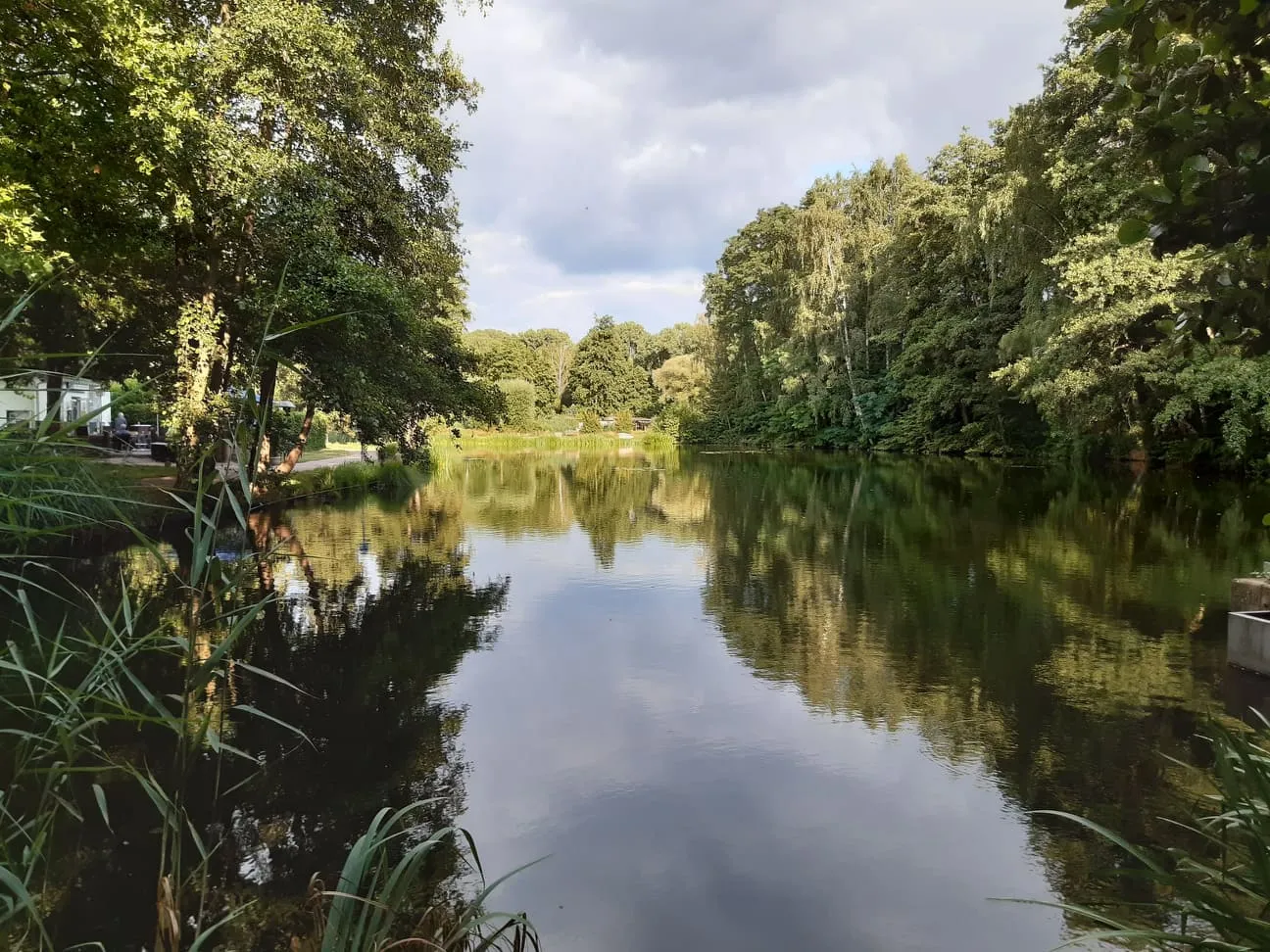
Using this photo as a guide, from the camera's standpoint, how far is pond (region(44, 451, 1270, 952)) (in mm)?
3320

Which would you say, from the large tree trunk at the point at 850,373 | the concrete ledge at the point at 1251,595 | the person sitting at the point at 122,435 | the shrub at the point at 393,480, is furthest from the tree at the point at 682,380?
the concrete ledge at the point at 1251,595

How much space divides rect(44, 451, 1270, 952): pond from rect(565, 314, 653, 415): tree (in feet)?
165

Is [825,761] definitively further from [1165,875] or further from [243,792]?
[243,792]

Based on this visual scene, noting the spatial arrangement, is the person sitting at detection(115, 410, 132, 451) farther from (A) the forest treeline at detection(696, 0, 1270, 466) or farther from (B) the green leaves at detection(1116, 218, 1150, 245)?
(B) the green leaves at detection(1116, 218, 1150, 245)

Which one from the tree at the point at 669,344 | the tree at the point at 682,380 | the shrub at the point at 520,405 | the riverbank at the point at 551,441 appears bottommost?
the riverbank at the point at 551,441

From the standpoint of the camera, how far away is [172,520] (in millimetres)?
12078

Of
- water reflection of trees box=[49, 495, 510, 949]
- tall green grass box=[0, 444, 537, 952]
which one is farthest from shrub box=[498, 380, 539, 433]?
tall green grass box=[0, 444, 537, 952]

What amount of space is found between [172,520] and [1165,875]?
12883 mm

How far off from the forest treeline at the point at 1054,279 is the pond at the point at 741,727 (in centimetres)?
228

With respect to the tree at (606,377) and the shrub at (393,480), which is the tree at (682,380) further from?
the shrub at (393,480)

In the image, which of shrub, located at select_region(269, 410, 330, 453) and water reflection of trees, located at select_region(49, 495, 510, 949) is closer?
water reflection of trees, located at select_region(49, 495, 510, 949)

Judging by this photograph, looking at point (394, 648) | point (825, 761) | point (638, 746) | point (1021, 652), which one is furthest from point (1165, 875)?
A: point (394, 648)

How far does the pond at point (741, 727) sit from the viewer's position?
3320mm

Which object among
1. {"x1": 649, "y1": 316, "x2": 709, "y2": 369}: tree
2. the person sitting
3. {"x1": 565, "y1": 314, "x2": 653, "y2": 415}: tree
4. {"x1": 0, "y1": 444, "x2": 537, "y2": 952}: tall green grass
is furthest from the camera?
{"x1": 649, "y1": 316, "x2": 709, "y2": 369}: tree
